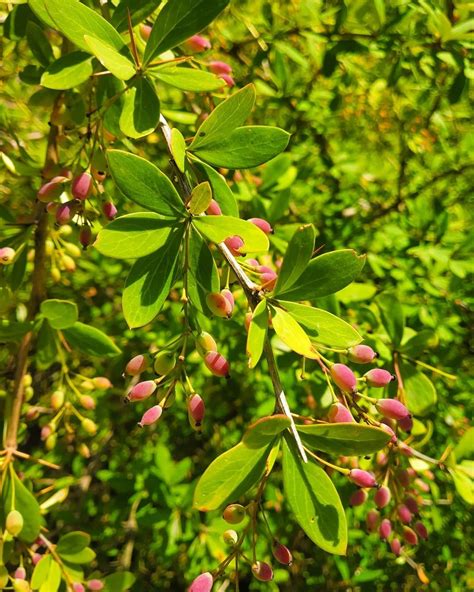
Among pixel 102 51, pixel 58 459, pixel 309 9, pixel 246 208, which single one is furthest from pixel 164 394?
pixel 58 459

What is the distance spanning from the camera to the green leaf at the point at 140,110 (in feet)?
2.14

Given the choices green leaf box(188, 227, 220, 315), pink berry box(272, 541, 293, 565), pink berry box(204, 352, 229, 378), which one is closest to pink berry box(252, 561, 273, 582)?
pink berry box(272, 541, 293, 565)

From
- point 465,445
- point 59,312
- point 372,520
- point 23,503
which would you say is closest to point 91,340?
point 59,312

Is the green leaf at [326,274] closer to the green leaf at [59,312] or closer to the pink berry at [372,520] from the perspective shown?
the green leaf at [59,312]

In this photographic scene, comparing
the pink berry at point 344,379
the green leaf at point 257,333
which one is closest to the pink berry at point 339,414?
the pink berry at point 344,379

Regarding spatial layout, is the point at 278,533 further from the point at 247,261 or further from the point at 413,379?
the point at 247,261

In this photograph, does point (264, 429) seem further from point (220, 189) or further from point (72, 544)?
point (72, 544)

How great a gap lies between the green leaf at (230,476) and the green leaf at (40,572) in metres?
0.54

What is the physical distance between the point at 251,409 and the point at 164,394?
1062 mm

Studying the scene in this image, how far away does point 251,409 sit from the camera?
173cm

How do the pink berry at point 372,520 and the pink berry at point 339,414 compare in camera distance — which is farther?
the pink berry at point 372,520

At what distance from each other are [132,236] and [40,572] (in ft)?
2.28

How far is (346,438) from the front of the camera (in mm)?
575

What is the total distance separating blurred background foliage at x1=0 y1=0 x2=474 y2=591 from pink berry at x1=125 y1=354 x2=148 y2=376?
0.45 metres
